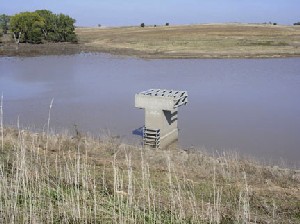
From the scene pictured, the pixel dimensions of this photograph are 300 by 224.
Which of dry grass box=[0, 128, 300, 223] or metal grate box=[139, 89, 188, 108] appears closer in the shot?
dry grass box=[0, 128, 300, 223]

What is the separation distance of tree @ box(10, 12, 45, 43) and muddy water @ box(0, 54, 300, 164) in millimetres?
18250

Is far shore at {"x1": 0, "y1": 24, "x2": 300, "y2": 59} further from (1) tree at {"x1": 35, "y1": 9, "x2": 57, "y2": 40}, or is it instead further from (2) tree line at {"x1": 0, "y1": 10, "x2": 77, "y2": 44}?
(1) tree at {"x1": 35, "y1": 9, "x2": 57, "y2": 40}

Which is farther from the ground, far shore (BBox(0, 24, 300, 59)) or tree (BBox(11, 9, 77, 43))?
tree (BBox(11, 9, 77, 43))

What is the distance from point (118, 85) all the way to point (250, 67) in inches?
541

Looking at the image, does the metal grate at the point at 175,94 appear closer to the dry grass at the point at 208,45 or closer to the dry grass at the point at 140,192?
the dry grass at the point at 140,192

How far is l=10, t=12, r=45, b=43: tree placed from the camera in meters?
55.8

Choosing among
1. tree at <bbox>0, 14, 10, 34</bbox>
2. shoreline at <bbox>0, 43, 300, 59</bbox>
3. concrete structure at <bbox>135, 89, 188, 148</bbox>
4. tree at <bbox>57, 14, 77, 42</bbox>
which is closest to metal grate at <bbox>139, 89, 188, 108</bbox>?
concrete structure at <bbox>135, 89, 188, 148</bbox>

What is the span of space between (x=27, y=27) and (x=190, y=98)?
39912 millimetres

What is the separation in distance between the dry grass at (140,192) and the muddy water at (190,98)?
171 inches

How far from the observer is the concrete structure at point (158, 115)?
537 inches

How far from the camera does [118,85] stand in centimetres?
2558

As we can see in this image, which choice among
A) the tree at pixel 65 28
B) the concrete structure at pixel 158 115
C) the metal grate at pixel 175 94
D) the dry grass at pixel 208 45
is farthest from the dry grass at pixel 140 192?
the tree at pixel 65 28

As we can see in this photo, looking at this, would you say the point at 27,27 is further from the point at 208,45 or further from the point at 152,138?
the point at 152,138

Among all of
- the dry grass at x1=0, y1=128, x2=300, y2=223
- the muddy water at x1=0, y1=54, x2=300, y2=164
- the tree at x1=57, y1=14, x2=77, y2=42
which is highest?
the tree at x1=57, y1=14, x2=77, y2=42
